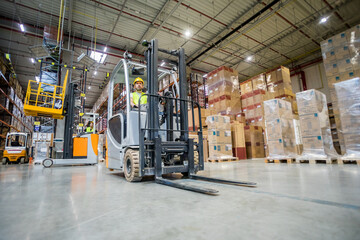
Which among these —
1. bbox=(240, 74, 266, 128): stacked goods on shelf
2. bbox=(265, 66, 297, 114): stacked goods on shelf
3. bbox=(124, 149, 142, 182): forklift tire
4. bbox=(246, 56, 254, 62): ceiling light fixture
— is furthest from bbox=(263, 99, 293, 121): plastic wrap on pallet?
bbox=(246, 56, 254, 62): ceiling light fixture

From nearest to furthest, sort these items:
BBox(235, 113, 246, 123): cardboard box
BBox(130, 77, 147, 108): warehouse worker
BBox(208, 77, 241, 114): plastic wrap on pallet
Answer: BBox(130, 77, 147, 108): warehouse worker, BBox(208, 77, 241, 114): plastic wrap on pallet, BBox(235, 113, 246, 123): cardboard box

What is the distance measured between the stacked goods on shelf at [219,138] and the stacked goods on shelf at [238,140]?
0.92m

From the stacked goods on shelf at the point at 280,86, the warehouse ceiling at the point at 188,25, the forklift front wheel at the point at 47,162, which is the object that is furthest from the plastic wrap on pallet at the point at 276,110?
the forklift front wheel at the point at 47,162

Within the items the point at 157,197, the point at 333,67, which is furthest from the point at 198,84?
the point at 157,197

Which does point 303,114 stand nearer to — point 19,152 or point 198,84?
point 198,84

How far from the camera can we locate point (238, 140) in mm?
8812

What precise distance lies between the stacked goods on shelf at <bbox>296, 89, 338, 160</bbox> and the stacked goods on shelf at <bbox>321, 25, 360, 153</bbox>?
1.25 metres

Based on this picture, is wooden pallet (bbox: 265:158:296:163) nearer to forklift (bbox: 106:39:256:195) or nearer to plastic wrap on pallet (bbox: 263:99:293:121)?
plastic wrap on pallet (bbox: 263:99:293:121)

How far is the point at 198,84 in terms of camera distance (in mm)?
12719

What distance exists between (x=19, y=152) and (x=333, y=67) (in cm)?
1603

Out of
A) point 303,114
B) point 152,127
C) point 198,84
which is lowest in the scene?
point 152,127

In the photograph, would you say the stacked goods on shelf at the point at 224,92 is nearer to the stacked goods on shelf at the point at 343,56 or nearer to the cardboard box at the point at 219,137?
the cardboard box at the point at 219,137

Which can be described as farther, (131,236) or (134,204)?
(134,204)

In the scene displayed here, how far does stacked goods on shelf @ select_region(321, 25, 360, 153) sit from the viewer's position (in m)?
6.67
